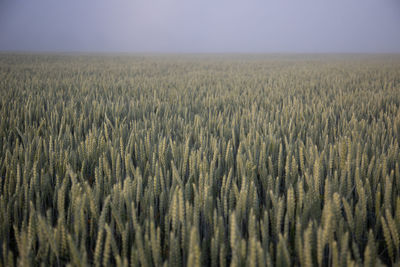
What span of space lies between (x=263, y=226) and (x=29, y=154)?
99 centimetres

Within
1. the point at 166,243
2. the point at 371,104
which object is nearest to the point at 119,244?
the point at 166,243

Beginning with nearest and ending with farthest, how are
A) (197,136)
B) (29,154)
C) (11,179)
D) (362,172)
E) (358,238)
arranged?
(358,238)
(11,179)
(362,172)
(29,154)
(197,136)

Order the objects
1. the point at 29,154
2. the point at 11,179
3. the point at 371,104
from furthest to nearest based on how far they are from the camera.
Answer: the point at 371,104, the point at 29,154, the point at 11,179

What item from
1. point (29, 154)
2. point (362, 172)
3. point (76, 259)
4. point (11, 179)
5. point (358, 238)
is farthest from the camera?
point (29, 154)

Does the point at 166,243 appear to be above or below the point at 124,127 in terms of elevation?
below

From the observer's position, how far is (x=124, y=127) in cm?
156

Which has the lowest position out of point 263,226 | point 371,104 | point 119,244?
point 119,244

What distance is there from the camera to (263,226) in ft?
1.99

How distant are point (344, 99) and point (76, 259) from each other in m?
2.81

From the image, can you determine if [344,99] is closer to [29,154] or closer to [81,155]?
[81,155]

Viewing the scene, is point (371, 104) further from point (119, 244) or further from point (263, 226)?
point (119, 244)

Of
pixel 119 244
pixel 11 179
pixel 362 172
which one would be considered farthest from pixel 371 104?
pixel 11 179

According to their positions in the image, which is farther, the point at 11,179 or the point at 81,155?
the point at 81,155

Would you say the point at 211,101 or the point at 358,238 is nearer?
the point at 358,238
